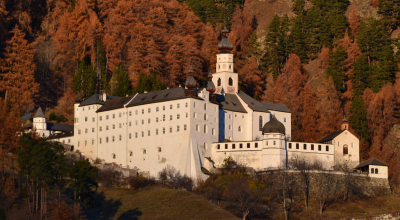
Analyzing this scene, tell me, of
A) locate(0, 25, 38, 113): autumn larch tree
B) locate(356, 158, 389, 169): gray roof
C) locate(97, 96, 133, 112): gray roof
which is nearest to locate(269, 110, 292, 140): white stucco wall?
locate(356, 158, 389, 169): gray roof

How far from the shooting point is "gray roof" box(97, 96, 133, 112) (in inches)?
4058

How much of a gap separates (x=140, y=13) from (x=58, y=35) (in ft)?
36.2

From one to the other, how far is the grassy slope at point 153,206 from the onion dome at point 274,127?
35.9 feet

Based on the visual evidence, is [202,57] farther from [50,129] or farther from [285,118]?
[50,129]

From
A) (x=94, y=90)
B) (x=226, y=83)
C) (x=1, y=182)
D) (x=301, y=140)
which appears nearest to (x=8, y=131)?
(x=1, y=182)

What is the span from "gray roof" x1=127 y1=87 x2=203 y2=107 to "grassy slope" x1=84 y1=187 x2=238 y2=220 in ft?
33.3

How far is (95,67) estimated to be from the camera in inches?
4668

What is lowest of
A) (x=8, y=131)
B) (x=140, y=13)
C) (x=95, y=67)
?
(x=8, y=131)

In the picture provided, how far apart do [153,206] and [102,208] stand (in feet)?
16.5

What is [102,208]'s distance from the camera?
90.7 metres

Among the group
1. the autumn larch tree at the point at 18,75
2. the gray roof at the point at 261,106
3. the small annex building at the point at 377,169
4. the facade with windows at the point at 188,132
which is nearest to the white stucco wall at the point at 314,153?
the facade with windows at the point at 188,132

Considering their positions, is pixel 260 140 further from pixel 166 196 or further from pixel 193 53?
pixel 193 53

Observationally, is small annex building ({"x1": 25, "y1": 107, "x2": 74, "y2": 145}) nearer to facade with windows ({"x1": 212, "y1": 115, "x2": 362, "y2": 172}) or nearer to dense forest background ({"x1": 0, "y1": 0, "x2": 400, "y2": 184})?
dense forest background ({"x1": 0, "y1": 0, "x2": 400, "y2": 184})

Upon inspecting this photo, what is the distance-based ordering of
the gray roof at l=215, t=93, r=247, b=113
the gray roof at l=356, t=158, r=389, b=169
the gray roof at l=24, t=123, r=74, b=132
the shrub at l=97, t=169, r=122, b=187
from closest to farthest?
the gray roof at l=356, t=158, r=389, b=169
the shrub at l=97, t=169, r=122, b=187
the gray roof at l=215, t=93, r=247, b=113
the gray roof at l=24, t=123, r=74, b=132
